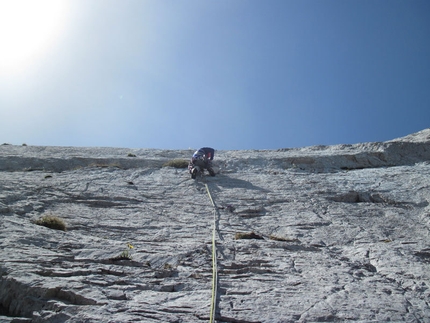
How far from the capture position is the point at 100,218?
31.9 feet

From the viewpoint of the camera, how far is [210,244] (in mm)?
7594

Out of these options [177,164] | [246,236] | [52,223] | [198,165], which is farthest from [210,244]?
[177,164]

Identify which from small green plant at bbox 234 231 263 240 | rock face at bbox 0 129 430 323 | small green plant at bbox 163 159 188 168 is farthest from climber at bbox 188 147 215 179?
small green plant at bbox 234 231 263 240

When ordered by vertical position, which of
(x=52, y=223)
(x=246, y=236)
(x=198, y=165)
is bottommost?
(x=52, y=223)

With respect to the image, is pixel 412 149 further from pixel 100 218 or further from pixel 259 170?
pixel 100 218

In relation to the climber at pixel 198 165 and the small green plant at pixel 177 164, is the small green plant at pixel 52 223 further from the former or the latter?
the small green plant at pixel 177 164

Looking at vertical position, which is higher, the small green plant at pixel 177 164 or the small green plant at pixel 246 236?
the small green plant at pixel 177 164

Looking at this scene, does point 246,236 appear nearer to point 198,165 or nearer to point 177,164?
point 198,165

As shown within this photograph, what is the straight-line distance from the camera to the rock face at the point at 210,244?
4.95 meters

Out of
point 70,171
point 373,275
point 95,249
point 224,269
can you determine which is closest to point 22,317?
point 95,249

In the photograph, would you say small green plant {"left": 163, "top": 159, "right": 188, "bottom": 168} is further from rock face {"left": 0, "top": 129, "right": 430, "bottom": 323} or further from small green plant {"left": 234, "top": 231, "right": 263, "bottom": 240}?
small green plant {"left": 234, "top": 231, "right": 263, "bottom": 240}

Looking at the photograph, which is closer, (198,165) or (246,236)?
(246,236)

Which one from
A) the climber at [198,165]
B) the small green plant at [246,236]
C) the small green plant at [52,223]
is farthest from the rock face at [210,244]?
the climber at [198,165]

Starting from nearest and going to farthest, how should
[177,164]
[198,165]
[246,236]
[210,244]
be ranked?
[210,244] → [246,236] → [198,165] → [177,164]
